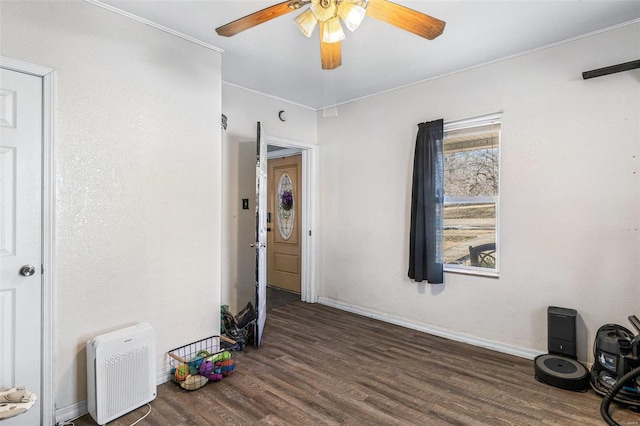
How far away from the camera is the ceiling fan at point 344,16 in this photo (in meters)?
1.62

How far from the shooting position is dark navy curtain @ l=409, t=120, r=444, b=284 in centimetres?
339

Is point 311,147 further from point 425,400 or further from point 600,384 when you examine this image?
point 600,384

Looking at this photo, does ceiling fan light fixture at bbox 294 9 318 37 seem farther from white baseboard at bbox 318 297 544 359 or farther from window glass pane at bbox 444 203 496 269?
white baseboard at bbox 318 297 544 359

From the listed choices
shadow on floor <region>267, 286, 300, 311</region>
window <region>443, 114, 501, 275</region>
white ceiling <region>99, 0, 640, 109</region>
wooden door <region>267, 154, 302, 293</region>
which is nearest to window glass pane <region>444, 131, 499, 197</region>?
window <region>443, 114, 501, 275</region>

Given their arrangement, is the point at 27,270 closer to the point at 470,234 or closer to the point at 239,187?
the point at 239,187

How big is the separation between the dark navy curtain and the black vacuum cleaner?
1.33 m

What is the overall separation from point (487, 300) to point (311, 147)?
9.18ft

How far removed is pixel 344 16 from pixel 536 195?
89.3 inches

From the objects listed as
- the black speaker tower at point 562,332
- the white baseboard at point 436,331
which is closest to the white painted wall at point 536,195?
the white baseboard at point 436,331

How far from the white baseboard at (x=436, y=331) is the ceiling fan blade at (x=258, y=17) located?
318 centimetres

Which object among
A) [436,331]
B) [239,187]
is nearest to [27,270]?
[239,187]

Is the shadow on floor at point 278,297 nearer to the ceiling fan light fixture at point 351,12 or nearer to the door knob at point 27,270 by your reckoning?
the door knob at point 27,270

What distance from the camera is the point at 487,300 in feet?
10.4

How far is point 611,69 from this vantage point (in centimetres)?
249
